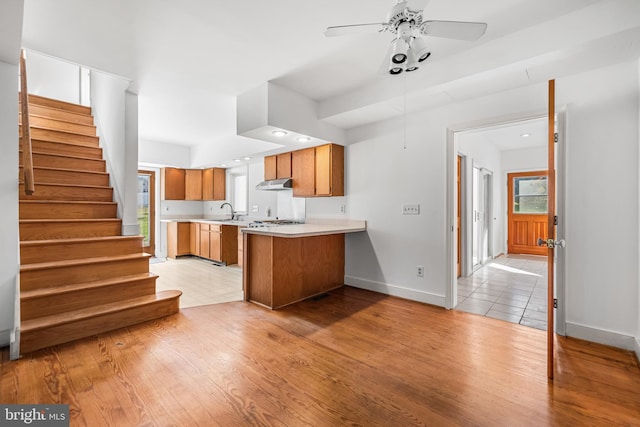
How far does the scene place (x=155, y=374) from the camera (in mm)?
1960

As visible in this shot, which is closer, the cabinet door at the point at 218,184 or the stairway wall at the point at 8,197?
the stairway wall at the point at 8,197

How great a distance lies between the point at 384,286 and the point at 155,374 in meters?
2.73

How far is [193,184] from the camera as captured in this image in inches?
271

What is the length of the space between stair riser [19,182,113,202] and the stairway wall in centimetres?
94

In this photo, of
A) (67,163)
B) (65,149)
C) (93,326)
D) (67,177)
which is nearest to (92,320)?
(93,326)

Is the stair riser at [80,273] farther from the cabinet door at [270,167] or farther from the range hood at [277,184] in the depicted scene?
the cabinet door at [270,167]

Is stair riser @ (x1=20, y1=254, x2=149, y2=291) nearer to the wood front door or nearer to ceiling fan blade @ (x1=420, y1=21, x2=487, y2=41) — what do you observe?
ceiling fan blade @ (x1=420, y1=21, x2=487, y2=41)

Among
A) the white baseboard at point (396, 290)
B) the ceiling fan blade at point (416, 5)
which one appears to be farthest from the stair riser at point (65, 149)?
the ceiling fan blade at point (416, 5)

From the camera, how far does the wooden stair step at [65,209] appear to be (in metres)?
3.09

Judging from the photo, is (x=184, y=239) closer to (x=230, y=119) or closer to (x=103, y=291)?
(x=230, y=119)

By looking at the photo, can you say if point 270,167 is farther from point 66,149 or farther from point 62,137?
point 62,137

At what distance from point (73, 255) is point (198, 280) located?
72.9 inches

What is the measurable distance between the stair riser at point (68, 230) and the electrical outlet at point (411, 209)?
3.51 metres

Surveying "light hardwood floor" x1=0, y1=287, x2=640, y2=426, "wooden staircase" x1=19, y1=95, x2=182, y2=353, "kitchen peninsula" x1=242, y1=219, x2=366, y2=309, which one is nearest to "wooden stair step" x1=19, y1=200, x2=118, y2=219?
"wooden staircase" x1=19, y1=95, x2=182, y2=353
